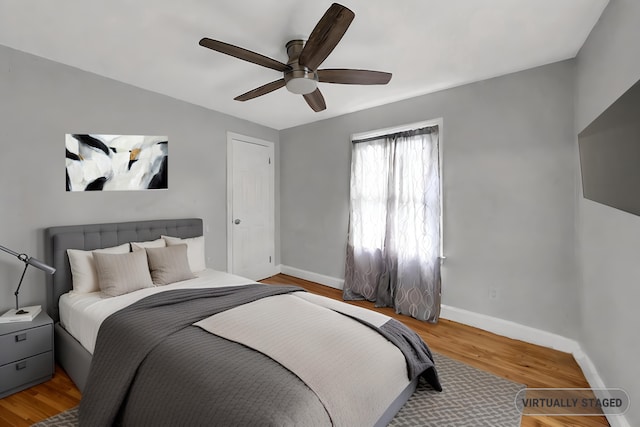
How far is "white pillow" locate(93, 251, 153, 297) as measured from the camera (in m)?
2.28

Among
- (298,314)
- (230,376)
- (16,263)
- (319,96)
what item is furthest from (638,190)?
(16,263)

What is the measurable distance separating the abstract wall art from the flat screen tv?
356cm

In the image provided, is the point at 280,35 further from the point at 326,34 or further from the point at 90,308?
the point at 90,308

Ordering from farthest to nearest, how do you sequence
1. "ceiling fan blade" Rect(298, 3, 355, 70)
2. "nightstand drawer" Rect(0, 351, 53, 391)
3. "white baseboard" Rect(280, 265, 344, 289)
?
"white baseboard" Rect(280, 265, 344, 289)
"nightstand drawer" Rect(0, 351, 53, 391)
"ceiling fan blade" Rect(298, 3, 355, 70)

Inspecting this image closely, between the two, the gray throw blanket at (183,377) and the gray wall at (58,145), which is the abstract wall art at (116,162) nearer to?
the gray wall at (58,145)

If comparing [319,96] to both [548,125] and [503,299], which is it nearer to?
[548,125]

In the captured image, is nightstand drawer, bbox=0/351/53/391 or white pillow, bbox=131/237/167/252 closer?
nightstand drawer, bbox=0/351/53/391

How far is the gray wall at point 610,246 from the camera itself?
4.73ft

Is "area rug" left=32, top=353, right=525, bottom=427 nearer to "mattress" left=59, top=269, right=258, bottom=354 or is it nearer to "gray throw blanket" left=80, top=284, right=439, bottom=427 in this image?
"gray throw blanket" left=80, top=284, right=439, bottom=427

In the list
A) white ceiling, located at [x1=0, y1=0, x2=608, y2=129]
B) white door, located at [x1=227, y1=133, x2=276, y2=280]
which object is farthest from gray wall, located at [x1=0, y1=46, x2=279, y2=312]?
white door, located at [x1=227, y1=133, x2=276, y2=280]

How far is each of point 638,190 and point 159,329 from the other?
2.11 meters

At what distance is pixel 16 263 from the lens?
2299 millimetres

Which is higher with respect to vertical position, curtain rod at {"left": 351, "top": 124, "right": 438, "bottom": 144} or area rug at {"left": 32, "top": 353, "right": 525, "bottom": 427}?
curtain rod at {"left": 351, "top": 124, "right": 438, "bottom": 144}

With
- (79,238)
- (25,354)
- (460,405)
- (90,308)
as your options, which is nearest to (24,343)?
(25,354)
